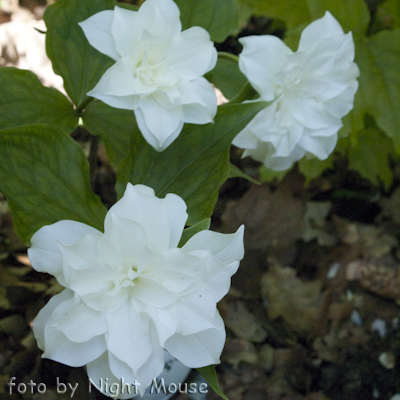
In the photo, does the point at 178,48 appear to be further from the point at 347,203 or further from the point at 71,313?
the point at 347,203

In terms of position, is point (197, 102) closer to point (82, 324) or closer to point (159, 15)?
point (159, 15)

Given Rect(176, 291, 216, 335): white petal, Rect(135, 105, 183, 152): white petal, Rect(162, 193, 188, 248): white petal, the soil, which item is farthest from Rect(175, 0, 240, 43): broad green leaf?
the soil

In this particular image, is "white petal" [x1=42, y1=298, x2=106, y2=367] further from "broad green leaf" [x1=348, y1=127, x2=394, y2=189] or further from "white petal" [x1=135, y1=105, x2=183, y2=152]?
"broad green leaf" [x1=348, y1=127, x2=394, y2=189]

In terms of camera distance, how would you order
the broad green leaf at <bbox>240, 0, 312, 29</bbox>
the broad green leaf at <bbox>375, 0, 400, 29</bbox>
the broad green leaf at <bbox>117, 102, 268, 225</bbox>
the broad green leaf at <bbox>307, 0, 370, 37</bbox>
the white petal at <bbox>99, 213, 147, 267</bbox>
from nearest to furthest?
the white petal at <bbox>99, 213, 147, 267</bbox>
the broad green leaf at <bbox>117, 102, 268, 225</bbox>
the broad green leaf at <bbox>307, 0, 370, 37</bbox>
the broad green leaf at <bbox>240, 0, 312, 29</bbox>
the broad green leaf at <bbox>375, 0, 400, 29</bbox>

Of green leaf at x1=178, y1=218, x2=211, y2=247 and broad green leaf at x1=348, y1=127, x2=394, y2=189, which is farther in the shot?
broad green leaf at x1=348, y1=127, x2=394, y2=189

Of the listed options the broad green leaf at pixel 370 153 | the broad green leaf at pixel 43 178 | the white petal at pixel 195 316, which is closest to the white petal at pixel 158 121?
the broad green leaf at pixel 43 178
